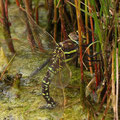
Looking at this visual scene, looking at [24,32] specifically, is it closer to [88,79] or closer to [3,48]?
[3,48]

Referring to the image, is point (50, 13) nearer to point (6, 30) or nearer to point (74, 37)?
point (6, 30)

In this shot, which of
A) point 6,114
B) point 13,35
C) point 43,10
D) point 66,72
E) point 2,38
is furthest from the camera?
point 43,10

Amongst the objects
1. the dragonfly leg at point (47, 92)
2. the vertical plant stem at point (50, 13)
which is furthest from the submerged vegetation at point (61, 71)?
the vertical plant stem at point (50, 13)

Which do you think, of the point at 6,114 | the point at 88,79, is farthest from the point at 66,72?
the point at 6,114

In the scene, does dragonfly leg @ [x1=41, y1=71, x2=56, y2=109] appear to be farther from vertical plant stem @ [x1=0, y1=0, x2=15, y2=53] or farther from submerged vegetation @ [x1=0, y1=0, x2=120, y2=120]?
vertical plant stem @ [x1=0, y1=0, x2=15, y2=53]

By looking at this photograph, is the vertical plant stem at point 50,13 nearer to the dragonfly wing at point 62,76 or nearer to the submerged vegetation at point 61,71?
the submerged vegetation at point 61,71

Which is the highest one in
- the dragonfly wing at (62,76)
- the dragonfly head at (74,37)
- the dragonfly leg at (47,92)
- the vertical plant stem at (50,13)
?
the vertical plant stem at (50,13)

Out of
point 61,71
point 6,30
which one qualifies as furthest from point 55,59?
point 6,30
